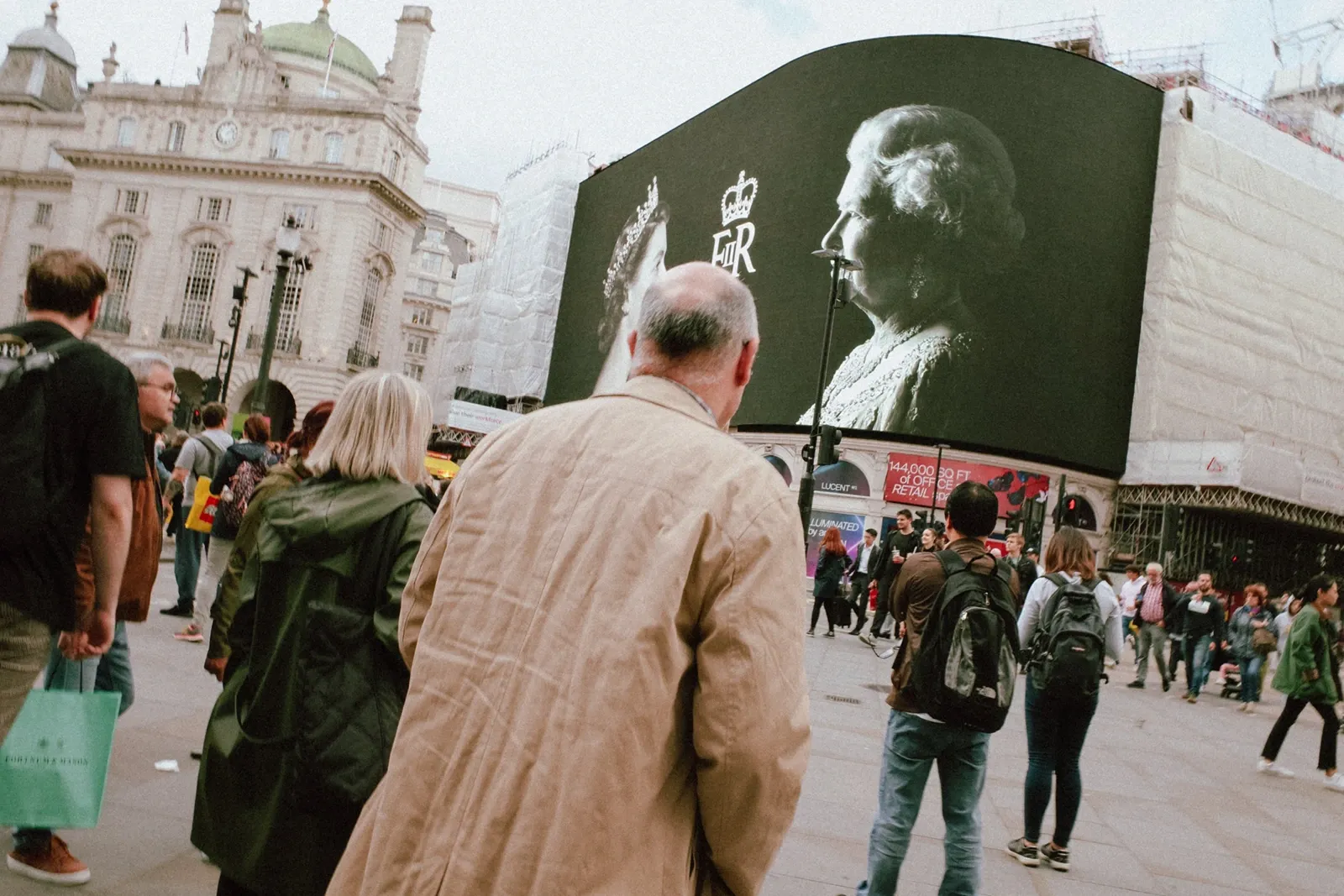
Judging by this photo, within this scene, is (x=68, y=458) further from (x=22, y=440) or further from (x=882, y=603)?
(x=882, y=603)

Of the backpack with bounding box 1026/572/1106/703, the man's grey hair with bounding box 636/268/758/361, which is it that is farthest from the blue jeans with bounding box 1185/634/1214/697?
the man's grey hair with bounding box 636/268/758/361

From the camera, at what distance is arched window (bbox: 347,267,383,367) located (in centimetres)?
4956

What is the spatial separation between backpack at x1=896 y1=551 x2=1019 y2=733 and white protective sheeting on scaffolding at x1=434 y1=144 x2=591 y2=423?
46587mm

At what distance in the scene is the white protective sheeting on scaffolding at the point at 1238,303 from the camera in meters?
33.3

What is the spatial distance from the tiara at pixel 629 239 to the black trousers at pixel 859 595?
29370mm

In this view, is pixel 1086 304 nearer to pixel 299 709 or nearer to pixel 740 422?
pixel 740 422

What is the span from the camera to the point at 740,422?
37594 mm

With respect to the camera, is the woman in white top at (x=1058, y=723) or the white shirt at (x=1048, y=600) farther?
the white shirt at (x=1048, y=600)

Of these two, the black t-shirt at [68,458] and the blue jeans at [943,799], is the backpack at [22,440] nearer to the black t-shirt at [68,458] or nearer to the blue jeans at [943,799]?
the black t-shirt at [68,458]

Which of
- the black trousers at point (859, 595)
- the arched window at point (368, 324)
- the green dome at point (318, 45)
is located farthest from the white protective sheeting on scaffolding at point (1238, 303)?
the green dome at point (318, 45)

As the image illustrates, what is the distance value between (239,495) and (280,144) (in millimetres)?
47879

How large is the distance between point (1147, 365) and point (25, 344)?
35.2 m

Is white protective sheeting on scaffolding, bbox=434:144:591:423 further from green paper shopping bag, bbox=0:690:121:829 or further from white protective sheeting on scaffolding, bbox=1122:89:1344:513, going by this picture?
green paper shopping bag, bbox=0:690:121:829

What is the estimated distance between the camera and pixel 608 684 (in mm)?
1590
